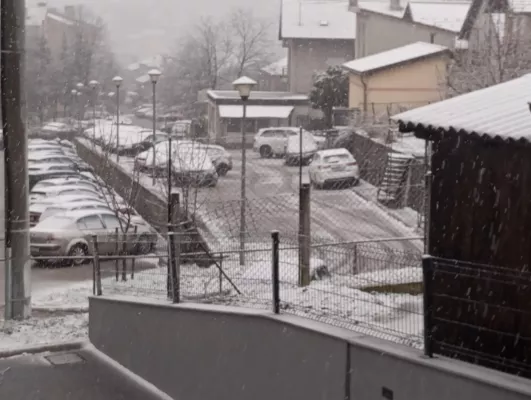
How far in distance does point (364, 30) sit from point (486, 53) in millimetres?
21773

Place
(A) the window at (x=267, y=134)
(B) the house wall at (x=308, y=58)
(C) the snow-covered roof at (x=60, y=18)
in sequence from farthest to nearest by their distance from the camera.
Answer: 1. (C) the snow-covered roof at (x=60, y=18)
2. (B) the house wall at (x=308, y=58)
3. (A) the window at (x=267, y=134)

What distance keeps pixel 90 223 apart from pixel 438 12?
22.9 metres

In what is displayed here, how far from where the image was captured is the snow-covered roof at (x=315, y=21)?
46.6m

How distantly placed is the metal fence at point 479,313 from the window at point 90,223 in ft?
48.0

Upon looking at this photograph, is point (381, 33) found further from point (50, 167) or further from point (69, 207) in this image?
point (69, 207)

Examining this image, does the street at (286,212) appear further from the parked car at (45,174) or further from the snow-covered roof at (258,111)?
the snow-covered roof at (258,111)

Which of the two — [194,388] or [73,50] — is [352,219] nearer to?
[194,388]

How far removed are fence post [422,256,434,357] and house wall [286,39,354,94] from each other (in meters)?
41.2

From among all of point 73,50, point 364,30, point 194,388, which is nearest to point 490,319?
point 194,388

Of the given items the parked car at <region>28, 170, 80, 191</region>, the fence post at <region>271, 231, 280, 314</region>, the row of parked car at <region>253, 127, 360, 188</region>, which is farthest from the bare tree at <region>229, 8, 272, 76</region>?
the fence post at <region>271, 231, 280, 314</region>

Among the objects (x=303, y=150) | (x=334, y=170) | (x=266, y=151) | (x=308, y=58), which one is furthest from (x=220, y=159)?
(x=308, y=58)

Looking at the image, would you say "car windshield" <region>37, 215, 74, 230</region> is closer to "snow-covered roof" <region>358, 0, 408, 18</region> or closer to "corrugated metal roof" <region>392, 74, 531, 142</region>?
"corrugated metal roof" <region>392, 74, 531, 142</region>

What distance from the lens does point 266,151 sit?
3173cm

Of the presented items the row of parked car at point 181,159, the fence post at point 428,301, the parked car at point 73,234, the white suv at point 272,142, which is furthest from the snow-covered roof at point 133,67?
the fence post at point 428,301
